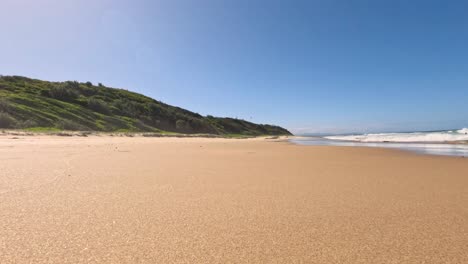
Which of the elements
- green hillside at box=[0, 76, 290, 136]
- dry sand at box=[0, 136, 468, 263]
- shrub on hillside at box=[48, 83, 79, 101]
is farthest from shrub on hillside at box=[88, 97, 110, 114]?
dry sand at box=[0, 136, 468, 263]

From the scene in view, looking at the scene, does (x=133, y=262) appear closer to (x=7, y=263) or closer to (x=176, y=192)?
(x=7, y=263)

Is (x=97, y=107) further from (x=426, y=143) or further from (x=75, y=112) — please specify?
(x=426, y=143)

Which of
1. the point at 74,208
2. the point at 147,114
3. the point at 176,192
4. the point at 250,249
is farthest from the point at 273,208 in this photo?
the point at 147,114

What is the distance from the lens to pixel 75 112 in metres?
28.5

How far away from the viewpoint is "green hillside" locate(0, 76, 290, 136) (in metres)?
21.8

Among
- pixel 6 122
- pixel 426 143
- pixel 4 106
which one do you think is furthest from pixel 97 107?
pixel 426 143

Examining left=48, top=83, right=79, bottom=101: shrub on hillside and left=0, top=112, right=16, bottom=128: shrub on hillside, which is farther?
left=48, top=83, right=79, bottom=101: shrub on hillside

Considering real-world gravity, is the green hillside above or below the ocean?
above

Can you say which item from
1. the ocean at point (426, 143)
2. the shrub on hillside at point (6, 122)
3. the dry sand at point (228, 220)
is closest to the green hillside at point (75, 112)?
the shrub on hillside at point (6, 122)

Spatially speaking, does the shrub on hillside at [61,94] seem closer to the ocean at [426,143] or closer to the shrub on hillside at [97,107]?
the shrub on hillside at [97,107]

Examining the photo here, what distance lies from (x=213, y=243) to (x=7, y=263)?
115 cm

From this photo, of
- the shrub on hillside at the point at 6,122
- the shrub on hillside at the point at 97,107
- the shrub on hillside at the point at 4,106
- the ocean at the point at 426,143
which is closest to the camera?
the ocean at the point at 426,143

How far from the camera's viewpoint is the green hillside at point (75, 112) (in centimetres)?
2177

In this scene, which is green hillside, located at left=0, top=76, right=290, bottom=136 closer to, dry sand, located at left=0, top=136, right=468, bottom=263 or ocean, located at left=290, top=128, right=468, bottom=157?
ocean, located at left=290, top=128, right=468, bottom=157
